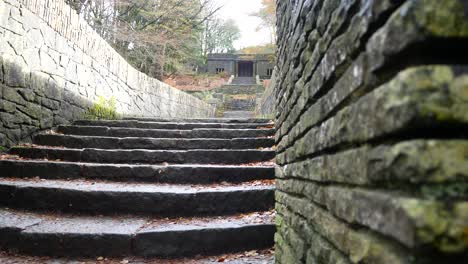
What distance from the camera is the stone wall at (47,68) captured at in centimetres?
379

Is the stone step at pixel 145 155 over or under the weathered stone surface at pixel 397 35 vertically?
under

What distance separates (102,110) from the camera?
626cm

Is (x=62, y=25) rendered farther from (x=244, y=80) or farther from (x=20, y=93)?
(x=244, y=80)

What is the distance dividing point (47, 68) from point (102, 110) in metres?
1.77

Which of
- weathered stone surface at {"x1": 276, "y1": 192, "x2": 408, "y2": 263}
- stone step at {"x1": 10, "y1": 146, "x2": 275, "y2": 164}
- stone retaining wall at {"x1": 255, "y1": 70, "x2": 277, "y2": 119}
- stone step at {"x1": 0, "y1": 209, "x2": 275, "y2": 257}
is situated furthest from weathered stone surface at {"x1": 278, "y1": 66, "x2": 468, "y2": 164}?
stone retaining wall at {"x1": 255, "y1": 70, "x2": 277, "y2": 119}

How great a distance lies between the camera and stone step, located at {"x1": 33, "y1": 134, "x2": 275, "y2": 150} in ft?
14.6

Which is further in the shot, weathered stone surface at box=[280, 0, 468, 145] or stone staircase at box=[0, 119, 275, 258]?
stone staircase at box=[0, 119, 275, 258]

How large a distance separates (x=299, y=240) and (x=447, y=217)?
3.84 ft

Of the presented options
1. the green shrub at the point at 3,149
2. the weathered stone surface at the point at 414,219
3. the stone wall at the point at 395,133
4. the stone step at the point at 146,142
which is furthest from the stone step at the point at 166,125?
the weathered stone surface at the point at 414,219

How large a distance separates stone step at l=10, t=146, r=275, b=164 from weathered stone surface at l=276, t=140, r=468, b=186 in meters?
3.30

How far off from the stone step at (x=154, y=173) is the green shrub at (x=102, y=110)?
2315 millimetres

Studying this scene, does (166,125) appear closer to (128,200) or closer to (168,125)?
(168,125)

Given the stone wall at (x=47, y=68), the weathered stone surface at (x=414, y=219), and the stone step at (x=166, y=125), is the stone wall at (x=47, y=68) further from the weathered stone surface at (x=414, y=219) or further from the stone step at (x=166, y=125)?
the weathered stone surface at (x=414, y=219)

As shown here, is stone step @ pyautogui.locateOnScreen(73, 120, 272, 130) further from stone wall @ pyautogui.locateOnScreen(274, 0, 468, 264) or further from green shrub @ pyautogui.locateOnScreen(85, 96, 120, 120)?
stone wall @ pyautogui.locateOnScreen(274, 0, 468, 264)
